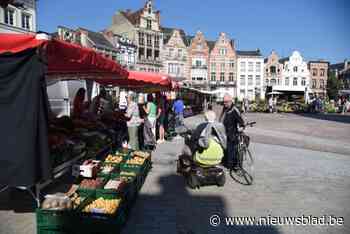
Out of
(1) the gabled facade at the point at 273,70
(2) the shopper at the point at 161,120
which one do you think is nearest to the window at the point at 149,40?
(1) the gabled facade at the point at 273,70

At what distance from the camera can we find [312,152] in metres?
9.60

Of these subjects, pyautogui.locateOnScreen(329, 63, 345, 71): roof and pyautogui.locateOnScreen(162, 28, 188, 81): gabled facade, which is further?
pyautogui.locateOnScreen(329, 63, 345, 71): roof

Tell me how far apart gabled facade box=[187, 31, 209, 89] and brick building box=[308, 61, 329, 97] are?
104 feet

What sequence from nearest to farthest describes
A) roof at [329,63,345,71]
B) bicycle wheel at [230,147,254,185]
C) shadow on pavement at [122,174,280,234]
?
1. shadow on pavement at [122,174,280,234]
2. bicycle wheel at [230,147,254,185]
3. roof at [329,63,345,71]

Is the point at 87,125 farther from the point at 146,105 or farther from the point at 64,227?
the point at 64,227

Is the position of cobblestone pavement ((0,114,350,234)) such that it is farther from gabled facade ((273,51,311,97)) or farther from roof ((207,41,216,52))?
gabled facade ((273,51,311,97))

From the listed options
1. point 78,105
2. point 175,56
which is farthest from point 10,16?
point 175,56

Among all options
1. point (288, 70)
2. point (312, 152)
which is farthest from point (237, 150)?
point (288, 70)

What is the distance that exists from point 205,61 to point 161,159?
5660cm

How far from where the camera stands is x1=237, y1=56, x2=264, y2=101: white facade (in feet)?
217

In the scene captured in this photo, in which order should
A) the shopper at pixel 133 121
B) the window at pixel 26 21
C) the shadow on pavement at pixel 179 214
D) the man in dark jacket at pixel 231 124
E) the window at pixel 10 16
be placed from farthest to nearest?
1. the window at pixel 26 21
2. the window at pixel 10 16
3. the shopper at pixel 133 121
4. the man in dark jacket at pixel 231 124
5. the shadow on pavement at pixel 179 214

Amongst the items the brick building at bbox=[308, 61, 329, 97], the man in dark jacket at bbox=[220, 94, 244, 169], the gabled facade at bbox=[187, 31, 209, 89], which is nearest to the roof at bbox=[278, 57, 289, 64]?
the brick building at bbox=[308, 61, 329, 97]

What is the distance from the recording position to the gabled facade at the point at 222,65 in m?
63.6

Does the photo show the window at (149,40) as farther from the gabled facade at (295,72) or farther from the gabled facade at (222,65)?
the gabled facade at (295,72)
